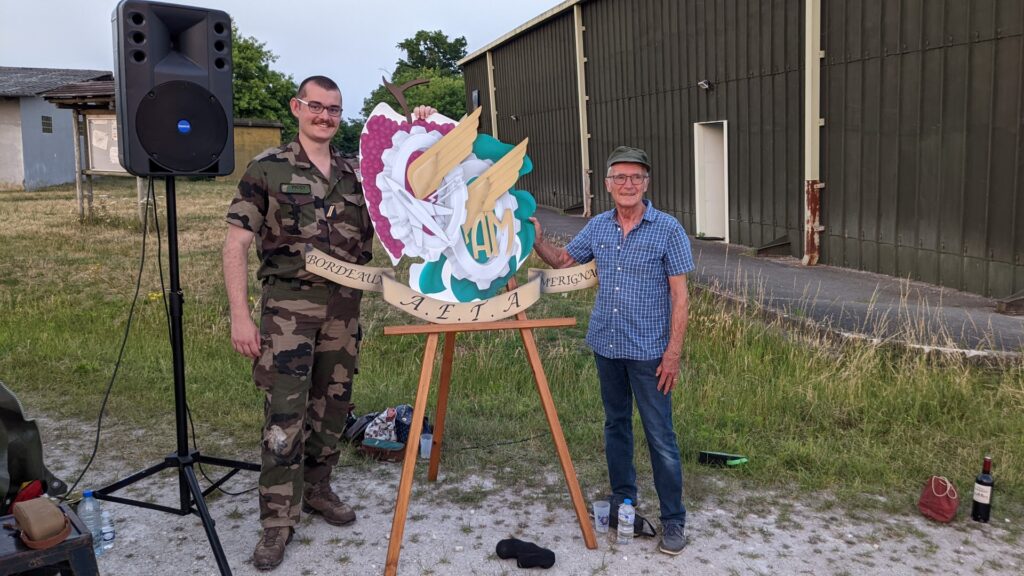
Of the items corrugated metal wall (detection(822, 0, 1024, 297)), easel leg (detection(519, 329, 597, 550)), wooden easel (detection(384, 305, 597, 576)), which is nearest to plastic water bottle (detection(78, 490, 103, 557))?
wooden easel (detection(384, 305, 597, 576))

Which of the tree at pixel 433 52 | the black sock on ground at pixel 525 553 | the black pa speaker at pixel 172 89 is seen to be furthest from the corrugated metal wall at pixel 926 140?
the tree at pixel 433 52

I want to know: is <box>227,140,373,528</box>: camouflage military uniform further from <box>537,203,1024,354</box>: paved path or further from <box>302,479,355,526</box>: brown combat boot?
<box>537,203,1024,354</box>: paved path

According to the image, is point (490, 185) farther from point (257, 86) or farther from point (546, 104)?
point (257, 86)

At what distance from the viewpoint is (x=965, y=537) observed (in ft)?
13.4

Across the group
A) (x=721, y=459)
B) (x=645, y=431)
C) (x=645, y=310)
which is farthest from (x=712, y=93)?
(x=645, y=431)

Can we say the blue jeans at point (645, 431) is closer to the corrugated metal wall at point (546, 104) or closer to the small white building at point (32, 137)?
the corrugated metal wall at point (546, 104)

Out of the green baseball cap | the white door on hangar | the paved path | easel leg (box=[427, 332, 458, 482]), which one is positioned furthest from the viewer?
the white door on hangar

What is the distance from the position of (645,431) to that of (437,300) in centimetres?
112

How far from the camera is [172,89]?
4.17 meters

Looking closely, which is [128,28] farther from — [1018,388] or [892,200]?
[892,200]

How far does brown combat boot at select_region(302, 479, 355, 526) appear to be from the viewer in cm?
434

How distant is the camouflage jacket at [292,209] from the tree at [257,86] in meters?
50.3

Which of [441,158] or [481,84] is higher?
[481,84]

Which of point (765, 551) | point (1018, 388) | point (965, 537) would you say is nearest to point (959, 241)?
point (1018, 388)
